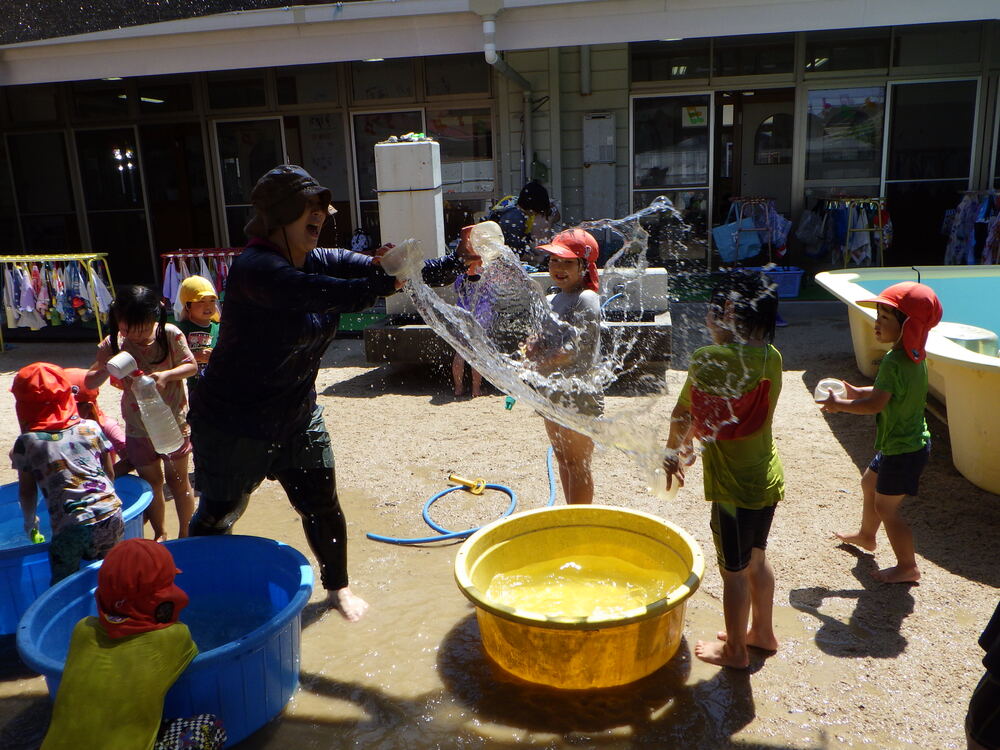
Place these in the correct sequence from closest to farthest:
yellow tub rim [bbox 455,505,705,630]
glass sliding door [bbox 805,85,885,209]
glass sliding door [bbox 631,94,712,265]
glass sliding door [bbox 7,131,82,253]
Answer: yellow tub rim [bbox 455,505,705,630] < glass sliding door [bbox 805,85,885,209] < glass sliding door [bbox 631,94,712,265] < glass sliding door [bbox 7,131,82,253]

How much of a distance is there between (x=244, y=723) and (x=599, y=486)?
2559mm

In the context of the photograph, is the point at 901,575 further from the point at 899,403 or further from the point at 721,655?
the point at 721,655

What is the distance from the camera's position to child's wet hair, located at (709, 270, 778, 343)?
2.71m

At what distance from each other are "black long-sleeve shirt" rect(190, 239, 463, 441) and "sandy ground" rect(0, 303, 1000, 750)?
0.99 m

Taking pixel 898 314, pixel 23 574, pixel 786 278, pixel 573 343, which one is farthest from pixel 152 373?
pixel 786 278

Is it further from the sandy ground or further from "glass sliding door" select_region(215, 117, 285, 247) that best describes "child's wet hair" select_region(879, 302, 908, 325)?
"glass sliding door" select_region(215, 117, 285, 247)

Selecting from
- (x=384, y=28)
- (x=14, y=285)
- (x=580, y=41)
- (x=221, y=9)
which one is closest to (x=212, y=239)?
(x=14, y=285)

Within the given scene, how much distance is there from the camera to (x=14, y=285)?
29.1 feet

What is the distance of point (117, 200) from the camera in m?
12.4

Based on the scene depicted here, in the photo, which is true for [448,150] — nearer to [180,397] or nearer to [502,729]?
[180,397]

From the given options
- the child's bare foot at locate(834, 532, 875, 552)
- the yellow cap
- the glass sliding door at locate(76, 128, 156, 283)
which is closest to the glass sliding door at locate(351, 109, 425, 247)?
the glass sliding door at locate(76, 128, 156, 283)

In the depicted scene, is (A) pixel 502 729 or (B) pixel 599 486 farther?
(B) pixel 599 486

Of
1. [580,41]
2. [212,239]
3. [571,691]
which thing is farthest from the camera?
[212,239]

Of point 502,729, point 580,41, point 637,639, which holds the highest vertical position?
point 580,41
